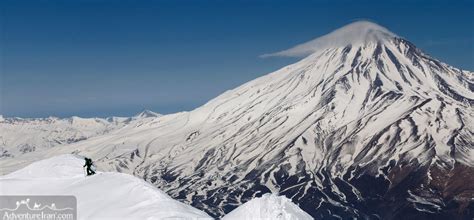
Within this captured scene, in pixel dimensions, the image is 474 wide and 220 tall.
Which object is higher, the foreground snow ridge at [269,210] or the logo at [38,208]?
the logo at [38,208]

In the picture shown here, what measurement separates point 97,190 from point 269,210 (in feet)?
29.7

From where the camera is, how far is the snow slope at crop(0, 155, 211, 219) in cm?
2569

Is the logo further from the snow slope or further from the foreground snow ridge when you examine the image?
the foreground snow ridge

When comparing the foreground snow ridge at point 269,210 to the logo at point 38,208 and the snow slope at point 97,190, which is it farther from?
the logo at point 38,208

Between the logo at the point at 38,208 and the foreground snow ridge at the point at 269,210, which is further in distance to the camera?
the logo at the point at 38,208

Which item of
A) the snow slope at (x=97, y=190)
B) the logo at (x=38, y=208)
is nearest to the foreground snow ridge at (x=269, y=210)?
the snow slope at (x=97, y=190)

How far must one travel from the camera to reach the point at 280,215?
24.0m

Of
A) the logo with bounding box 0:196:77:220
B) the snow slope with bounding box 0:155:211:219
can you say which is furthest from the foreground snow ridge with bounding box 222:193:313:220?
the logo with bounding box 0:196:77:220

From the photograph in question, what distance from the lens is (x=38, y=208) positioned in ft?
91.8

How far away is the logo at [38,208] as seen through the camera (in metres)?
27.0

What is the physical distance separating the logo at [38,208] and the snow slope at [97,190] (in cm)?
44

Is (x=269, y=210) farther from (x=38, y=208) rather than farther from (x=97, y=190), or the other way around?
(x=38, y=208)

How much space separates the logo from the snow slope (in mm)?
439

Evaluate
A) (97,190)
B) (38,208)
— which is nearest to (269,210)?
(97,190)
